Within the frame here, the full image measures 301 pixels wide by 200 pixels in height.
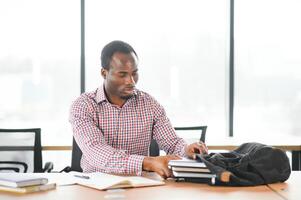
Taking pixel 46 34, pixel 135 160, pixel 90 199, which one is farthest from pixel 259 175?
pixel 46 34

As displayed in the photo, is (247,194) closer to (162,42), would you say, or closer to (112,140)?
(112,140)

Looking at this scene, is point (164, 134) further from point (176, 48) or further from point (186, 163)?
point (176, 48)

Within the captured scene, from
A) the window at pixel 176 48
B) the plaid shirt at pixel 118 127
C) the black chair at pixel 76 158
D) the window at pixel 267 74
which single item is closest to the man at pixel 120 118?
the plaid shirt at pixel 118 127

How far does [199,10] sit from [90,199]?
11.5ft

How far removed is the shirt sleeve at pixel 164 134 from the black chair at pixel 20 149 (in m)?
1.21

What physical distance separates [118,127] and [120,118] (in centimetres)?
5

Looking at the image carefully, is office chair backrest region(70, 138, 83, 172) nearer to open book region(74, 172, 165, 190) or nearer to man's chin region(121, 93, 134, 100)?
man's chin region(121, 93, 134, 100)

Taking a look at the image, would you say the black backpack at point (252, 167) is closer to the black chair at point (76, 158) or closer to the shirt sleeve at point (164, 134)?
the shirt sleeve at point (164, 134)

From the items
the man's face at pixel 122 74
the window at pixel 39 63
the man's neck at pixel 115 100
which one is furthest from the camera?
the window at pixel 39 63

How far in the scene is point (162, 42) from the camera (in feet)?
16.4

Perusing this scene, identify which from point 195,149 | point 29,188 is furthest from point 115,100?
point 29,188

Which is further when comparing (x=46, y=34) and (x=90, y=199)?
(x=46, y=34)

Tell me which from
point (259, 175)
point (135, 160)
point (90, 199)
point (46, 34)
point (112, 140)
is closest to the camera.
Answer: point (90, 199)

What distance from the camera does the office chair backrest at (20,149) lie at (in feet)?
11.9
